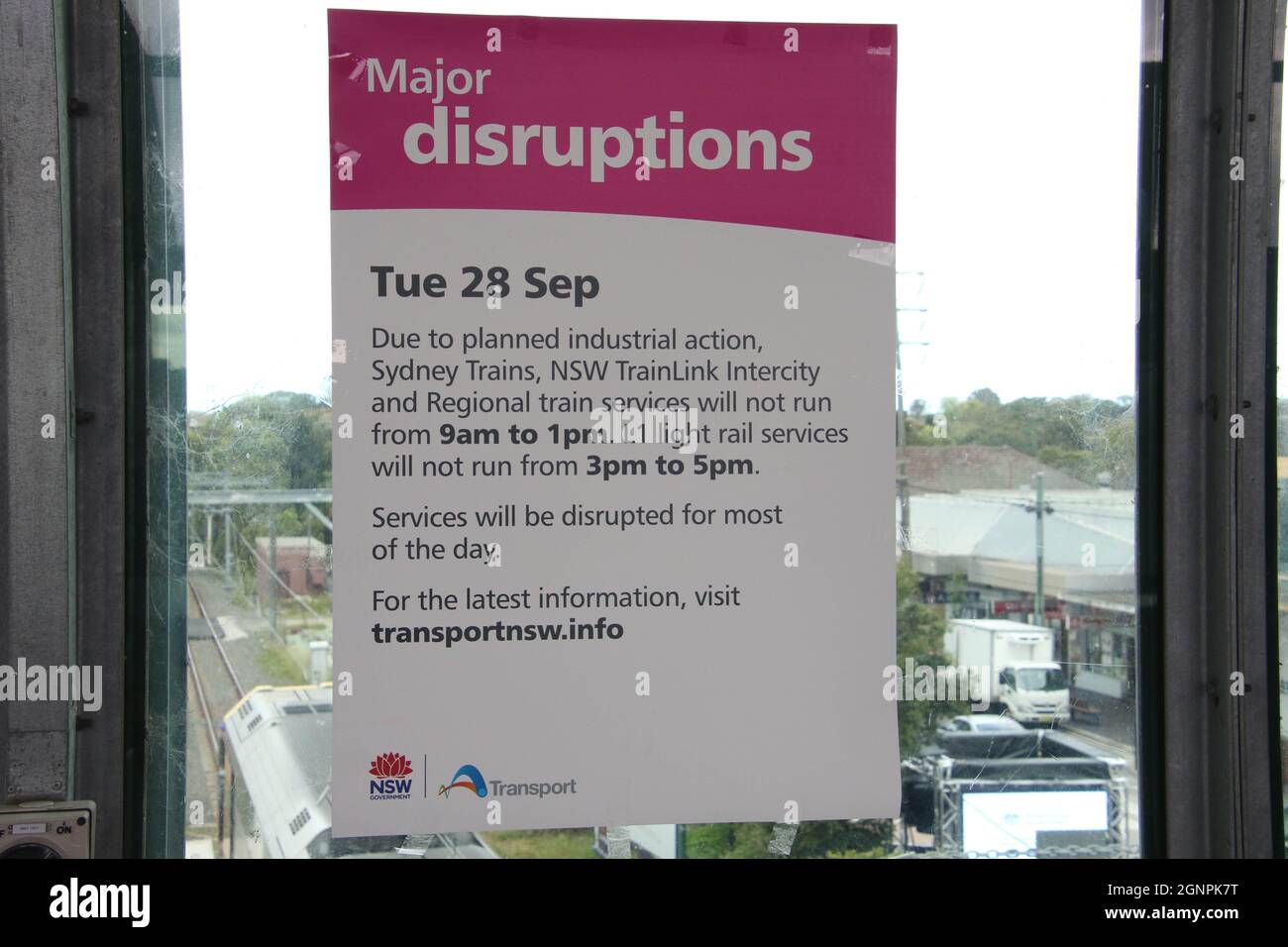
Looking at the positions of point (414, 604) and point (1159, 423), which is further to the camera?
point (1159, 423)

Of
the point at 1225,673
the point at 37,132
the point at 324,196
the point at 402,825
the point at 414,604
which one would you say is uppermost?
the point at 37,132

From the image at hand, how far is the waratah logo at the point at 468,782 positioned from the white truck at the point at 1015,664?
4.16 feet

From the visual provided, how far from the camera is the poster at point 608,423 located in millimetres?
2266

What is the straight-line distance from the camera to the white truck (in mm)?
2377

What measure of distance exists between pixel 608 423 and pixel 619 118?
79 centimetres

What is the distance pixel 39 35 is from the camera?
87.0 inches

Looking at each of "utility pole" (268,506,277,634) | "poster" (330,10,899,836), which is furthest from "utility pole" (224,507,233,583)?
"poster" (330,10,899,836)

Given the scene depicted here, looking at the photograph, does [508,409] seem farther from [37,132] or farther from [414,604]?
[37,132]

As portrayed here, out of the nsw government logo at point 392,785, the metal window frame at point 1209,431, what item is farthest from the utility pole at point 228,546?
the metal window frame at point 1209,431

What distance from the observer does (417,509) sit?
226 cm

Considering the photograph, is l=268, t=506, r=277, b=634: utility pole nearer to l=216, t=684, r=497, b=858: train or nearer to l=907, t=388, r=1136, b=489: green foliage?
l=216, t=684, r=497, b=858: train

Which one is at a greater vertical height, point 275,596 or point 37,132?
point 37,132
